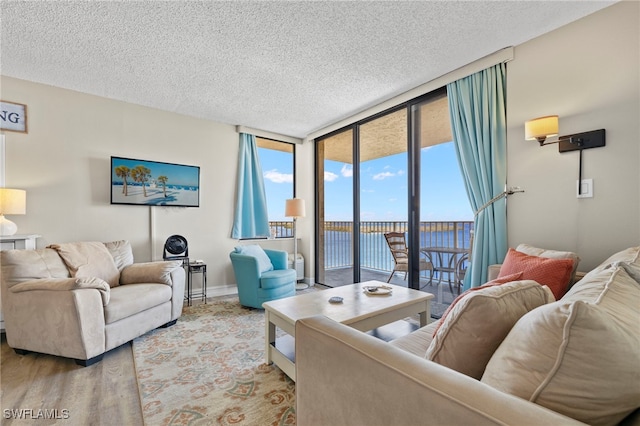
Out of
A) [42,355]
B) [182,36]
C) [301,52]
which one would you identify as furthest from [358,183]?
[42,355]

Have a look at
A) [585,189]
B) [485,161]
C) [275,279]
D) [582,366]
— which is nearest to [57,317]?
[275,279]

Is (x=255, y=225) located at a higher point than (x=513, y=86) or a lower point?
lower

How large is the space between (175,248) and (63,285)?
1.47 metres

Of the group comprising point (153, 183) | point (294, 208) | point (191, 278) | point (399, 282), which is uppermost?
point (153, 183)

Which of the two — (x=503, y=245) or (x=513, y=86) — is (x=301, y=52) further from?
(x=503, y=245)

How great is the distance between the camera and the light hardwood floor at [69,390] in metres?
1.53

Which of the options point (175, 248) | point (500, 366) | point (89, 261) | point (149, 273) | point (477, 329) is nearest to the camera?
point (500, 366)

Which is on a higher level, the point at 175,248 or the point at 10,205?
the point at 10,205

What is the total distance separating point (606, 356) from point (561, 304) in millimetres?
132

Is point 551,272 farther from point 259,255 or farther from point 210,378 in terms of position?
point 259,255

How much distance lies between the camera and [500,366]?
2.29ft

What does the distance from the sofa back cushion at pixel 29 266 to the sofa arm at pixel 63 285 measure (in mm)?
76

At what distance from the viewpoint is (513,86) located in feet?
7.79

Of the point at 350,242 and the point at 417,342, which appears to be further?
the point at 350,242
